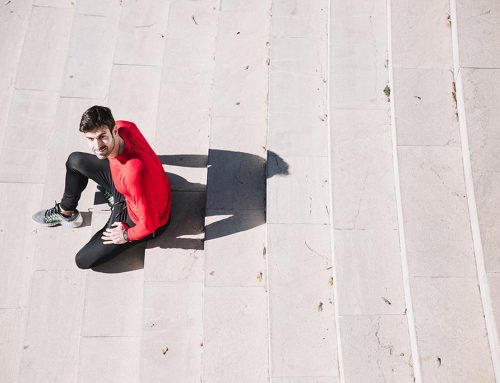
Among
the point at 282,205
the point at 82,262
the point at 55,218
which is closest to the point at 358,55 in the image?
the point at 282,205

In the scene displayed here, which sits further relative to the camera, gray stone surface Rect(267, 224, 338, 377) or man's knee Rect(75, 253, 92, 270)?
man's knee Rect(75, 253, 92, 270)

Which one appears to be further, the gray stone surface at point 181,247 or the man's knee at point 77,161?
the gray stone surface at point 181,247

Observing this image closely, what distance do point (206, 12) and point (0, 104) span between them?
3130 mm

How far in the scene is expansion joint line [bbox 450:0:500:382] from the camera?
151 inches

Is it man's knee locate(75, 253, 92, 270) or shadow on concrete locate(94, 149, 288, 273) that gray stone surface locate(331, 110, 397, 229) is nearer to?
shadow on concrete locate(94, 149, 288, 273)

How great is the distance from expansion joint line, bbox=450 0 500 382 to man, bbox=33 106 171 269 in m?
2.88

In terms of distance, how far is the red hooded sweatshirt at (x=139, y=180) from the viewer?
402 cm

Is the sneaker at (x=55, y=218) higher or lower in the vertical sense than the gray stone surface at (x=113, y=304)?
higher

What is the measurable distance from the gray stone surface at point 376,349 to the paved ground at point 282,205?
0.01m

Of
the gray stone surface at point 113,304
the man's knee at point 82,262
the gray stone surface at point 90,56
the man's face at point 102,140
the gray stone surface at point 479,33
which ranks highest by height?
the gray stone surface at point 90,56

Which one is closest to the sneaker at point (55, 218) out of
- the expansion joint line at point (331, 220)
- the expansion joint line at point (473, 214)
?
the expansion joint line at point (331, 220)

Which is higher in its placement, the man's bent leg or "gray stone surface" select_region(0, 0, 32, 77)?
"gray stone surface" select_region(0, 0, 32, 77)

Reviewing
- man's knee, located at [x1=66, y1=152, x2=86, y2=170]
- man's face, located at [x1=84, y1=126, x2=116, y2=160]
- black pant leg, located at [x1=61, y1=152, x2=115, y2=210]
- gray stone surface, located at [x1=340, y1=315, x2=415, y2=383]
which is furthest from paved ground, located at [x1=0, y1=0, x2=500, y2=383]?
man's face, located at [x1=84, y1=126, x2=116, y2=160]

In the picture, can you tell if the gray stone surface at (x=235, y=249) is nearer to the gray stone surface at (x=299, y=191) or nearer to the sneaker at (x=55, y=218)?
the gray stone surface at (x=299, y=191)
